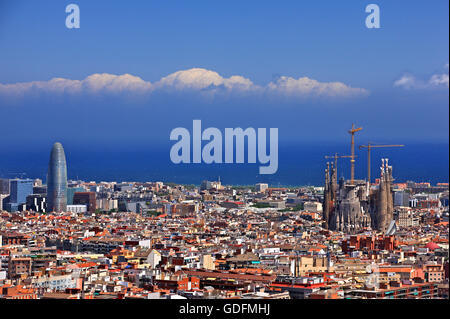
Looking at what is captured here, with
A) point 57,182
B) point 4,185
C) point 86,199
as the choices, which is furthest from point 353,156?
point 4,185

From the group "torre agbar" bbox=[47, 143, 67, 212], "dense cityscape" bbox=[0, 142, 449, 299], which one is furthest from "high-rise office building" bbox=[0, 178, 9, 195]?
"torre agbar" bbox=[47, 143, 67, 212]

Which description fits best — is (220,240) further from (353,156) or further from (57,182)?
(57,182)

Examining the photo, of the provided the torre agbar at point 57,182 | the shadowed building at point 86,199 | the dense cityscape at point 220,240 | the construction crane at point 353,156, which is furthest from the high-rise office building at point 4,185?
the construction crane at point 353,156

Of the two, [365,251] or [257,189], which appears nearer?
[365,251]

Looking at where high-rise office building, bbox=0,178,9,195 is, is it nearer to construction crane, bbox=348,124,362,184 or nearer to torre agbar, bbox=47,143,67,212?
torre agbar, bbox=47,143,67,212

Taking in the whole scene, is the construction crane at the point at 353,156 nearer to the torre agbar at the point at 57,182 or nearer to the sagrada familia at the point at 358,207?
the sagrada familia at the point at 358,207
